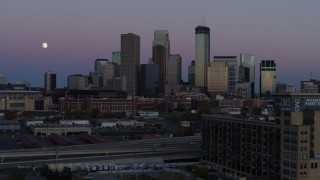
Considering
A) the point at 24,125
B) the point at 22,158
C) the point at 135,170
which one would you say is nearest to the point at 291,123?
the point at 135,170

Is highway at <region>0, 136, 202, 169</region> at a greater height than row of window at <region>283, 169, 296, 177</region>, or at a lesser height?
lesser

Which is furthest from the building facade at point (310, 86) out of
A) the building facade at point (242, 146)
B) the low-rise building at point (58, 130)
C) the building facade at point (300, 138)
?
the building facade at point (300, 138)

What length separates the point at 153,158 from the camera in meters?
51.6

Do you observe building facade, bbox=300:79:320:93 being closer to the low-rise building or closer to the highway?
the low-rise building

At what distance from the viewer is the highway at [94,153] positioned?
5003cm

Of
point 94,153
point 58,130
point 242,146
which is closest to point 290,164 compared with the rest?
point 242,146

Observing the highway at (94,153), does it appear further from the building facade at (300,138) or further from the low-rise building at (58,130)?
the low-rise building at (58,130)

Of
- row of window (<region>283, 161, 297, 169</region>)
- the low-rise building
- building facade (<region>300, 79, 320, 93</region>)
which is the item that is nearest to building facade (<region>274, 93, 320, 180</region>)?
row of window (<region>283, 161, 297, 169</region>)

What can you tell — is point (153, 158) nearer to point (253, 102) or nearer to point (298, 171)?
point (298, 171)

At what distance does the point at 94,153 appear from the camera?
55.3 metres

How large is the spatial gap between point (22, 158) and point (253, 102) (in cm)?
9392

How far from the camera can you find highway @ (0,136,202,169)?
50031 mm

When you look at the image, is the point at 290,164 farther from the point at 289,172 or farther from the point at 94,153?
the point at 94,153

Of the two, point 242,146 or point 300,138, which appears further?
point 242,146
